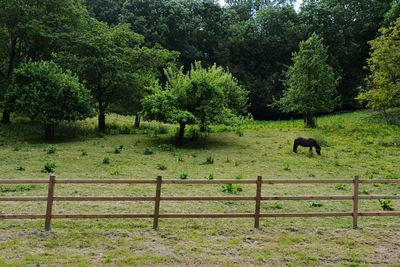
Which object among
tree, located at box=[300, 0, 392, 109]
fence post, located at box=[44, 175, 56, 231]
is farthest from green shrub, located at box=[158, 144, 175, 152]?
tree, located at box=[300, 0, 392, 109]

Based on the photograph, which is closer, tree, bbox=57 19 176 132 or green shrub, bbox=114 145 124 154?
green shrub, bbox=114 145 124 154

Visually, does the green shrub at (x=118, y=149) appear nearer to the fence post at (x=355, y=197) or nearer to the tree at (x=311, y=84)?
the fence post at (x=355, y=197)

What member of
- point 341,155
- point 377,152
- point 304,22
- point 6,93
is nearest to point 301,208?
point 341,155

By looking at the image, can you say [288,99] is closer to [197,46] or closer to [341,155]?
[341,155]

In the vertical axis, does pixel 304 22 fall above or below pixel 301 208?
above

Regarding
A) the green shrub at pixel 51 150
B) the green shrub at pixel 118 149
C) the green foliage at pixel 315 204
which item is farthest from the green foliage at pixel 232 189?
the green shrub at pixel 51 150

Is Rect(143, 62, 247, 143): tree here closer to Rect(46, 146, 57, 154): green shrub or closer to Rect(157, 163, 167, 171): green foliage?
Rect(46, 146, 57, 154): green shrub

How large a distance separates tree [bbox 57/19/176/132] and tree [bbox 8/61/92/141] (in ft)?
9.66

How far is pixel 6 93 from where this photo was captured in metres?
26.8

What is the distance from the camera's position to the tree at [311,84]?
111 feet

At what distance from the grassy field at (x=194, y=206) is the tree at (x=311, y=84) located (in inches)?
231

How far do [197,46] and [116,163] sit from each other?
1423 inches

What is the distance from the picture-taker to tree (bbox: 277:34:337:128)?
111 feet

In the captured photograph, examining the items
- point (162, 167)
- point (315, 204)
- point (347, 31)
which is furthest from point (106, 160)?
point (347, 31)
